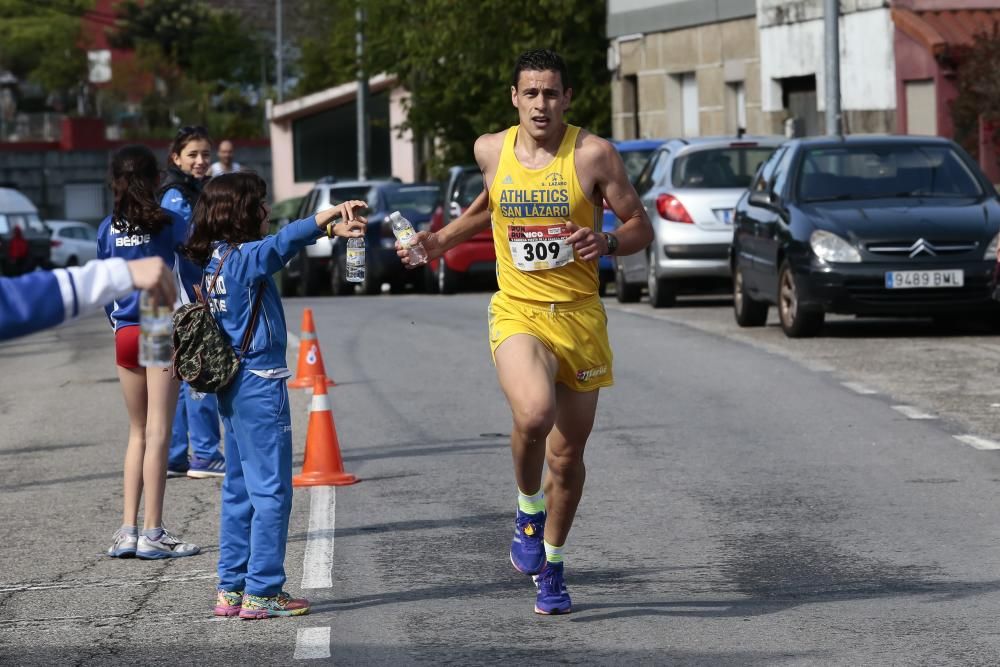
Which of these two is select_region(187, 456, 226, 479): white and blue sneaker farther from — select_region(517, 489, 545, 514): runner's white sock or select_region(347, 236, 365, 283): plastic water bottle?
select_region(517, 489, 545, 514): runner's white sock

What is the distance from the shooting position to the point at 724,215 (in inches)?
831

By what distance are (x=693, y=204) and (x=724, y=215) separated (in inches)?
13.6

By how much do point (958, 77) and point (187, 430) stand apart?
1936 centimetres

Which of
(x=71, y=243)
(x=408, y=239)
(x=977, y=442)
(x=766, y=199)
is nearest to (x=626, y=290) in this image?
(x=766, y=199)

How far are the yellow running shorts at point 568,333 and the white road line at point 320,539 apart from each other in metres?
1.25

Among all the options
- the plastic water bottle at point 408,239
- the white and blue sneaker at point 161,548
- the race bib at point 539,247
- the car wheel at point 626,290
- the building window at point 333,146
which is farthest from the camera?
the building window at point 333,146

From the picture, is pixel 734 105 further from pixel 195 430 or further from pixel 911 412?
pixel 195 430

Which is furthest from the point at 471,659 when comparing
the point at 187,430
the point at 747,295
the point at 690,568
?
the point at 747,295

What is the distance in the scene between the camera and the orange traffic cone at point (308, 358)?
1209cm

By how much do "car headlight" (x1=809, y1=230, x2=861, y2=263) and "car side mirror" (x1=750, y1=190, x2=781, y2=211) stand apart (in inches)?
35.8

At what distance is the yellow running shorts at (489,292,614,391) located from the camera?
7094mm

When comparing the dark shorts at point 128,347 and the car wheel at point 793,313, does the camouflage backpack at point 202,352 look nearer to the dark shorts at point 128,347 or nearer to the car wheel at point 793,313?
the dark shorts at point 128,347

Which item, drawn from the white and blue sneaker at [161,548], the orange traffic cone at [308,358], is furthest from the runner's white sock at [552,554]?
the orange traffic cone at [308,358]

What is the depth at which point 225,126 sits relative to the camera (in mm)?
92375
